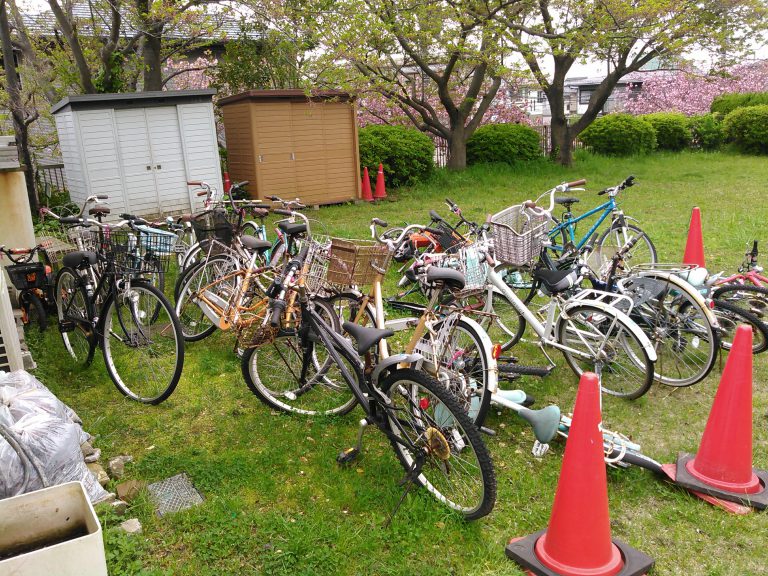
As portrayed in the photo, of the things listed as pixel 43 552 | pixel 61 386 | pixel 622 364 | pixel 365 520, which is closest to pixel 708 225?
pixel 622 364

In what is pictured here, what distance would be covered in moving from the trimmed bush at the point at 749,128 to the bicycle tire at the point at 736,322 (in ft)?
48.1

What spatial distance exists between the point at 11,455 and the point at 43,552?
715 millimetres

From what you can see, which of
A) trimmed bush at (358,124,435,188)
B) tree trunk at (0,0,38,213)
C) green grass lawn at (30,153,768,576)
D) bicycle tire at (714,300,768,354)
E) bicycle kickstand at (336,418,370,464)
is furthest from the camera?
trimmed bush at (358,124,435,188)

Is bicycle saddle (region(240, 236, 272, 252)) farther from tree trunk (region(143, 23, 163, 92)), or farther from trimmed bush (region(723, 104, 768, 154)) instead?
trimmed bush (region(723, 104, 768, 154))

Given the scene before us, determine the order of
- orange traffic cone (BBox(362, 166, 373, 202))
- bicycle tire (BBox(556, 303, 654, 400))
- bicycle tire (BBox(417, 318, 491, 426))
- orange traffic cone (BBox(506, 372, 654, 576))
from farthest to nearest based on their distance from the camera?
orange traffic cone (BBox(362, 166, 373, 202)), bicycle tire (BBox(556, 303, 654, 400)), bicycle tire (BBox(417, 318, 491, 426)), orange traffic cone (BBox(506, 372, 654, 576))

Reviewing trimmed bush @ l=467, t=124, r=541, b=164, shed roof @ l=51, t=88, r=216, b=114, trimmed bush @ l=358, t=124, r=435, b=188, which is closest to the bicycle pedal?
shed roof @ l=51, t=88, r=216, b=114

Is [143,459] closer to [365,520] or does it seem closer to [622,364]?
[365,520]

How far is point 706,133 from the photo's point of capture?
1736 centimetres

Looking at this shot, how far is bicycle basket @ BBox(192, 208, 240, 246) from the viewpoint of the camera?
4.98 meters

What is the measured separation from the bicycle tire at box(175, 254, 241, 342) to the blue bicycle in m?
2.71

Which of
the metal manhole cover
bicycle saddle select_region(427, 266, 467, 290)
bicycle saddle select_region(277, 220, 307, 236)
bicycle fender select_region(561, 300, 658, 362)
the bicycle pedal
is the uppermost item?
bicycle saddle select_region(277, 220, 307, 236)

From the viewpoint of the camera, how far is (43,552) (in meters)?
1.96

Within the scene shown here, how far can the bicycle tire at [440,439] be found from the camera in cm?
262

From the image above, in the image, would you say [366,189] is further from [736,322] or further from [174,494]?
[174,494]
